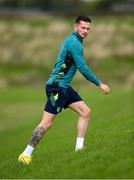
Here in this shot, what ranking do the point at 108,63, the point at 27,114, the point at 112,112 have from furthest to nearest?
1. the point at 108,63
2. the point at 27,114
3. the point at 112,112

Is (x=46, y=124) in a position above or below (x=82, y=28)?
below

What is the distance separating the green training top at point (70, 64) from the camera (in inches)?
563

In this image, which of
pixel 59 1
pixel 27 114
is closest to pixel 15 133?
pixel 27 114

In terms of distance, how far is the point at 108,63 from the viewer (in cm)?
7394

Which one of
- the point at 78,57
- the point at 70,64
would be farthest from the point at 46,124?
the point at 78,57

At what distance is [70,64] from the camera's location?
14.5m

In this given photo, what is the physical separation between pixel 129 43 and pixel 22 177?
218 feet

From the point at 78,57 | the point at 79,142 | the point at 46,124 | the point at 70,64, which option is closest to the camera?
the point at 78,57

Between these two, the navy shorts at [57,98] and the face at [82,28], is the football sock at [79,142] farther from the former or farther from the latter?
the face at [82,28]

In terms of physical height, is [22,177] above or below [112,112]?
above

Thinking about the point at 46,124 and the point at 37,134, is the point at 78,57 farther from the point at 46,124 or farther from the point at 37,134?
the point at 37,134

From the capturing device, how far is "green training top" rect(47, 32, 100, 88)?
14297 millimetres

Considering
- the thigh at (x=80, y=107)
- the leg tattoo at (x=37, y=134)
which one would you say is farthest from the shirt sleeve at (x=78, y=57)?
the leg tattoo at (x=37, y=134)

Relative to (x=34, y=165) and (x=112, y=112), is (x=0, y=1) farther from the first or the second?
(x=34, y=165)
